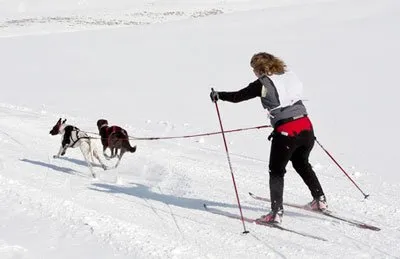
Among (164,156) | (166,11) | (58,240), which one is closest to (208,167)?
(164,156)

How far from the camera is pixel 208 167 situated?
299 inches

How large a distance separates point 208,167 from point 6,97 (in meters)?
8.56

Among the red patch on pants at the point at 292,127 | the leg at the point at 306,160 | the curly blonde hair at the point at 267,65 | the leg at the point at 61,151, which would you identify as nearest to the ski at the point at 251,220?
the leg at the point at 306,160

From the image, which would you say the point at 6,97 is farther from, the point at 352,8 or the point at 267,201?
the point at 352,8

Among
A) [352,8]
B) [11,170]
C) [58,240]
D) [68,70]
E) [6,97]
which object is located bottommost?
[58,240]

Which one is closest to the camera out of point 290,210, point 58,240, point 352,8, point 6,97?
point 58,240

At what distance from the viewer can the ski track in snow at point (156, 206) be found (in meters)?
4.50

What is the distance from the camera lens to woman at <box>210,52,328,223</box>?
4746 millimetres

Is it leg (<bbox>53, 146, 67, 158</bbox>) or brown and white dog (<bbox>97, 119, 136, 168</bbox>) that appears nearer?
brown and white dog (<bbox>97, 119, 136, 168</bbox>)

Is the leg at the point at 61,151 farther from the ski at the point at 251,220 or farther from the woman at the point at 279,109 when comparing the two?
the woman at the point at 279,109

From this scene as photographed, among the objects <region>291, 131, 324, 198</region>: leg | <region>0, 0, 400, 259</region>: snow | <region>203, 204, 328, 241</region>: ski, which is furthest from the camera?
<region>291, 131, 324, 198</region>: leg

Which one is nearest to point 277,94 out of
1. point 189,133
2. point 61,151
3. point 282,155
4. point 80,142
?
point 282,155

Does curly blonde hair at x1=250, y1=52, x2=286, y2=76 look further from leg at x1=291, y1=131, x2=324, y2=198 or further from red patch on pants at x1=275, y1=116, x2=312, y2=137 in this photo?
leg at x1=291, y1=131, x2=324, y2=198

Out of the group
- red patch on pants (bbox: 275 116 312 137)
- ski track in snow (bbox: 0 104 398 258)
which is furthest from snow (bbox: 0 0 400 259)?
red patch on pants (bbox: 275 116 312 137)
